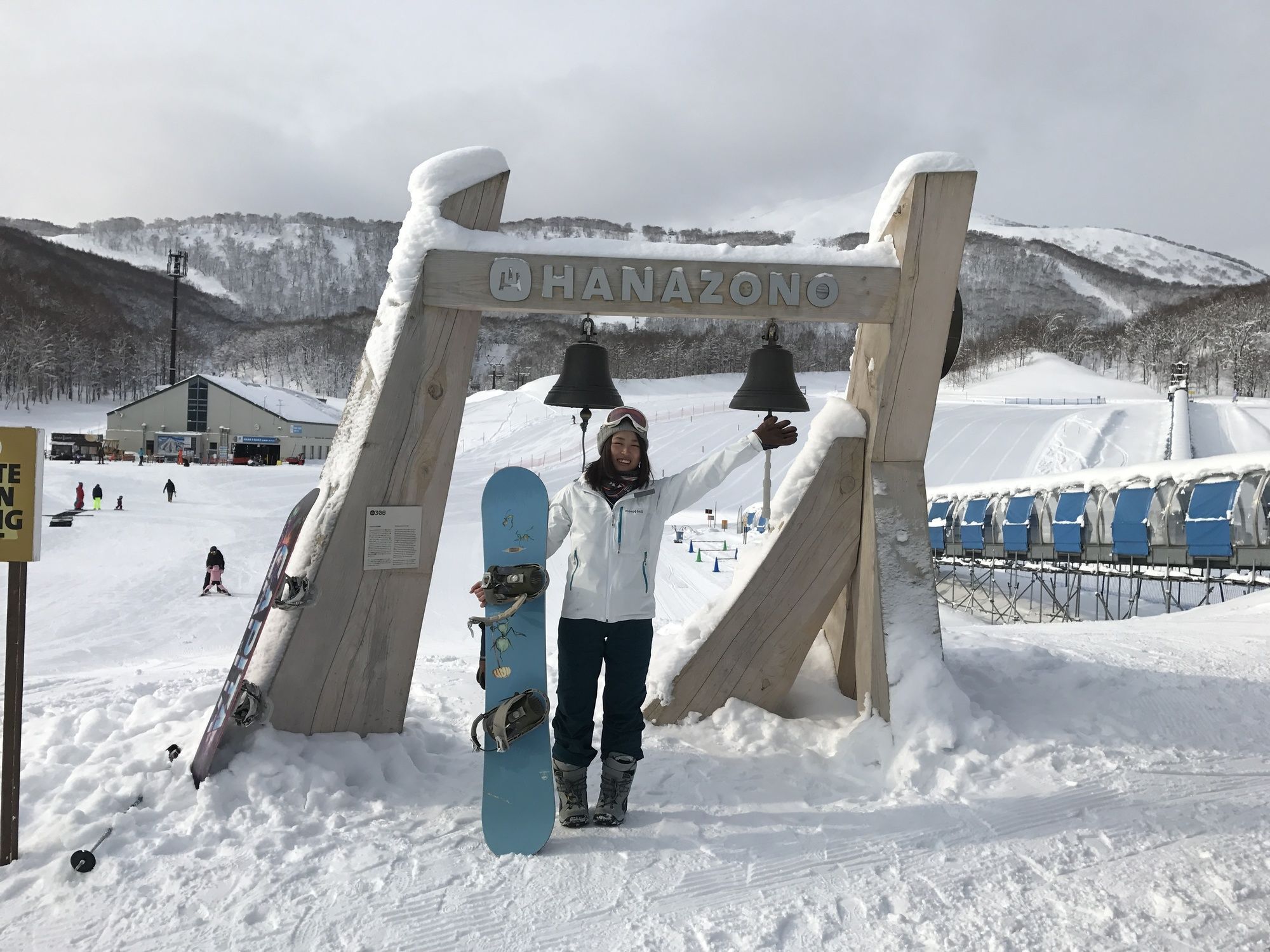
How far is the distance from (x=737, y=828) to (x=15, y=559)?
268 cm

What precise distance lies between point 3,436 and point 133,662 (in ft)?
21.6

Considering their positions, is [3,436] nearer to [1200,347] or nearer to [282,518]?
[282,518]

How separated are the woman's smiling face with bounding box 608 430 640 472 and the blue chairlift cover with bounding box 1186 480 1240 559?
1227 cm

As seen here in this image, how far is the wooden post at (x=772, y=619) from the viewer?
4223mm

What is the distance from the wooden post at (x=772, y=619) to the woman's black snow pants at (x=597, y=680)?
1099 mm

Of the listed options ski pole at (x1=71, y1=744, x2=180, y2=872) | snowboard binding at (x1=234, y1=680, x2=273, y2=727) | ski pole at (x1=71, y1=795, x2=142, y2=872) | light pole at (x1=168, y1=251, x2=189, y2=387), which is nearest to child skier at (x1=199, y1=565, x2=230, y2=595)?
snowboard binding at (x1=234, y1=680, x2=273, y2=727)

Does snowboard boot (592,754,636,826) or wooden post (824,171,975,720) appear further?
wooden post (824,171,975,720)

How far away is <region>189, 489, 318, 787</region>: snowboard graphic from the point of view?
3.12 m

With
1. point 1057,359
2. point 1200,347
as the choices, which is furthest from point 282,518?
point 1200,347

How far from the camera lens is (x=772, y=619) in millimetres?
4262

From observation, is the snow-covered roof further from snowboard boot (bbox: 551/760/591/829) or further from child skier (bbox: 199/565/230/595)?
snowboard boot (bbox: 551/760/591/829)

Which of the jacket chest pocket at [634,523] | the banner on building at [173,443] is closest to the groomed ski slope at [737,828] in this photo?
the jacket chest pocket at [634,523]

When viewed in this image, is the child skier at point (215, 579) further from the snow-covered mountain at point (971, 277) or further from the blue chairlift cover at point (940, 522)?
the snow-covered mountain at point (971, 277)

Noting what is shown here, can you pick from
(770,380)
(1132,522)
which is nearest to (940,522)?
(1132,522)
